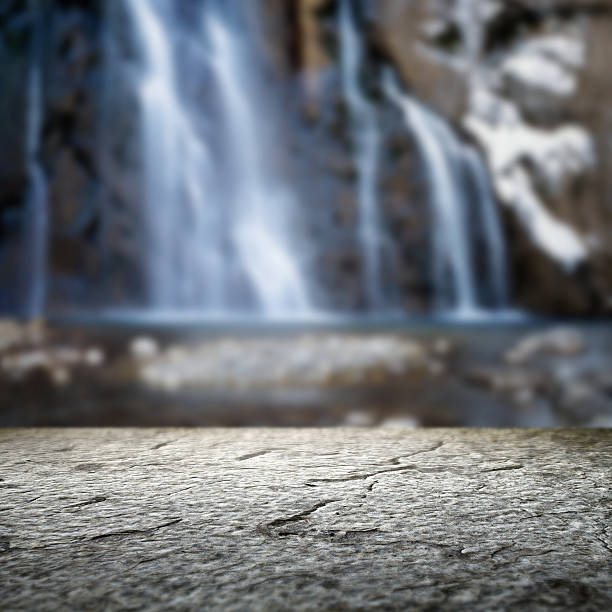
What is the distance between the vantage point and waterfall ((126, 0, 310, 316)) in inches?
376

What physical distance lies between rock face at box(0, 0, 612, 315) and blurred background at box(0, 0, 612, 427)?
3 centimetres

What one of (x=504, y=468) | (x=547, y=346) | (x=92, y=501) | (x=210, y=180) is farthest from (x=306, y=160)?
(x=92, y=501)

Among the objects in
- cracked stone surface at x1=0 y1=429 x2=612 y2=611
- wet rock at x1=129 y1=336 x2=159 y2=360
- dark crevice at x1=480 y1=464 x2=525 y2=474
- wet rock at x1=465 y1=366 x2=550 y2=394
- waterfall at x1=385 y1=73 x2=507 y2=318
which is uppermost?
waterfall at x1=385 y1=73 x2=507 y2=318

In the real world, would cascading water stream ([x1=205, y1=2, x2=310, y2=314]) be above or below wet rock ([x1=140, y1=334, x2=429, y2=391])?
above

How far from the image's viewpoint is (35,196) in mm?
9914

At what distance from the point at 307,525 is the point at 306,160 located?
901 centimetres

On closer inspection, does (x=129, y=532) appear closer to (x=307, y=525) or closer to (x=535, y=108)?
(x=307, y=525)

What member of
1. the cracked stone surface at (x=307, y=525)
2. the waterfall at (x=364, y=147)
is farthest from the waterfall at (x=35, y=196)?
the cracked stone surface at (x=307, y=525)

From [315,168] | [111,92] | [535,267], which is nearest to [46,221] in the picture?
[111,92]

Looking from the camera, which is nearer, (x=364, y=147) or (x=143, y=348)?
(x=143, y=348)

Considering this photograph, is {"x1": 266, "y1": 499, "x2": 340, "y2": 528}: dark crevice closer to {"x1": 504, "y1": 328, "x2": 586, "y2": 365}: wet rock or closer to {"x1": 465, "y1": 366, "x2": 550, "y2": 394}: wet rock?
{"x1": 465, "y1": 366, "x2": 550, "y2": 394}: wet rock

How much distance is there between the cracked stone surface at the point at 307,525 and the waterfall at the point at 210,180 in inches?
292

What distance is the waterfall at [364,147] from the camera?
983cm

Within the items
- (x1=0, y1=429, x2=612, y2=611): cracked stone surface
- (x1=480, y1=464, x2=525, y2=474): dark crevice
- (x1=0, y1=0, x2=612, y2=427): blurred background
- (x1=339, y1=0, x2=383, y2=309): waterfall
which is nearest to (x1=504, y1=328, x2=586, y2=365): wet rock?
(x1=0, y1=0, x2=612, y2=427): blurred background
